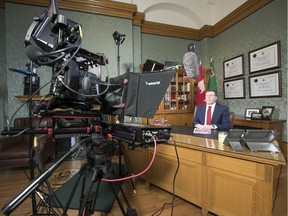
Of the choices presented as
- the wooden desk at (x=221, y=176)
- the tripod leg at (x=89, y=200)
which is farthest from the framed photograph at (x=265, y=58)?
the tripod leg at (x=89, y=200)

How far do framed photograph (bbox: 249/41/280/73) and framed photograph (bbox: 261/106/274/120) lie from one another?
733 millimetres

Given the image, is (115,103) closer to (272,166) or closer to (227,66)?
(272,166)

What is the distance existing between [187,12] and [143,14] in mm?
1352

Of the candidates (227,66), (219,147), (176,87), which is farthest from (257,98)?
(219,147)

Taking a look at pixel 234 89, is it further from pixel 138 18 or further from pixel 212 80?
pixel 138 18

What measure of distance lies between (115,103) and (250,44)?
12.0 ft

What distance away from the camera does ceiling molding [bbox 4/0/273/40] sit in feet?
10.7

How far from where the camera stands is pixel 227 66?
395 cm

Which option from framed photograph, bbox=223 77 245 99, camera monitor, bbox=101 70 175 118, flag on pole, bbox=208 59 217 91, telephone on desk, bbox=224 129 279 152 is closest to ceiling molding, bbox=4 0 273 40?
flag on pole, bbox=208 59 217 91

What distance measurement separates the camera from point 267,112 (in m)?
2.88

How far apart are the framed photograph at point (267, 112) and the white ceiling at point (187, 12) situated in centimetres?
248

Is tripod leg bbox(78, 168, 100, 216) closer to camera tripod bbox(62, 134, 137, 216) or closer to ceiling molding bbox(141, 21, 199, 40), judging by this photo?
camera tripod bbox(62, 134, 137, 216)

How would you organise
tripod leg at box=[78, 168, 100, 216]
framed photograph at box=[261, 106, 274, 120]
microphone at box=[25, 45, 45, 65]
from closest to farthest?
microphone at box=[25, 45, 45, 65] → tripod leg at box=[78, 168, 100, 216] → framed photograph at box=[261, 106, 274, 120]

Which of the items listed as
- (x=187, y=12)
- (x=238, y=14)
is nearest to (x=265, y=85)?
(x=238, y=14)
